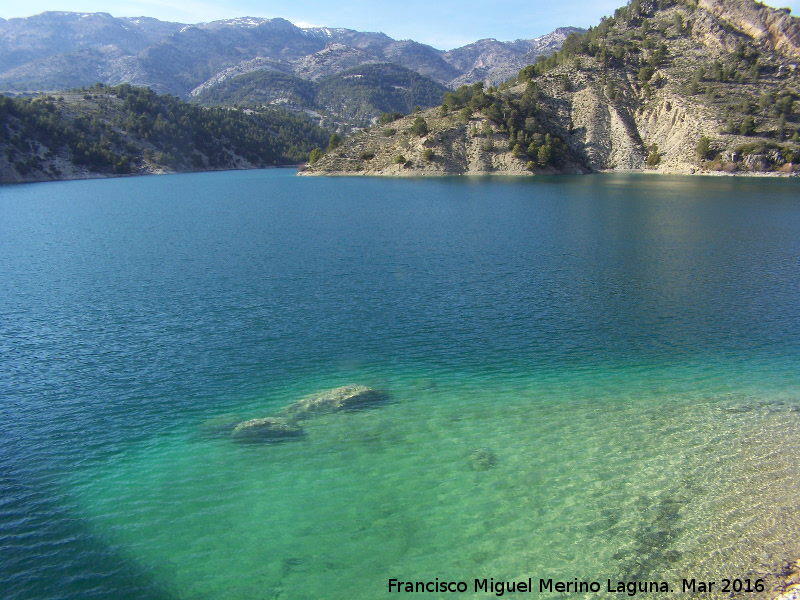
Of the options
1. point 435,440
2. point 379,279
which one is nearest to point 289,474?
point 435,440

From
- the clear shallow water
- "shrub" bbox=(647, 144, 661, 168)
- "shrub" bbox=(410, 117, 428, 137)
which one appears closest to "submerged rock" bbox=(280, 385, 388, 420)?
the clear shallow water

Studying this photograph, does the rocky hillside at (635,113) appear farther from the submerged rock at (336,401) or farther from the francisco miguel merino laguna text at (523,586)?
the francisco miguel merino laguna text at (523,586)

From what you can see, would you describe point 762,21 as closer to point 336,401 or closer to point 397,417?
point 397,417

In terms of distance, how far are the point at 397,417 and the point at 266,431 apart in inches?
208

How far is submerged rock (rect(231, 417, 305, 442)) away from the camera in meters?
19.0

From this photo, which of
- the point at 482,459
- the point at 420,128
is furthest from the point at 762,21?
the point at 482,459

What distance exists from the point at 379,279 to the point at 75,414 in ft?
76.2

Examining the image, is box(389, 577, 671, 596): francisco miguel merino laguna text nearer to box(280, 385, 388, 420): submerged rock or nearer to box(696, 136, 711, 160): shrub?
box(280, 385, 388, 420): submerged rock

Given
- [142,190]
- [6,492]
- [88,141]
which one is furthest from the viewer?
[88,141]

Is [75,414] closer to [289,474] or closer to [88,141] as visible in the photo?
[289,474]

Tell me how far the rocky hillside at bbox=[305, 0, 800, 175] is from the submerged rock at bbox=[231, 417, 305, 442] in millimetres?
128583

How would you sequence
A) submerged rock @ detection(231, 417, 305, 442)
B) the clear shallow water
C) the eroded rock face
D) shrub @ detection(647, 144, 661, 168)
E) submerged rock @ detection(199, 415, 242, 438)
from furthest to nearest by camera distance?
the eroded rock face, shrub @ detection(647, 144, 661, 168), submerged rock @ detection(199, 415, 242, 438), submerged rock @ detection(231, 417, 305, 442), the clear shallow water

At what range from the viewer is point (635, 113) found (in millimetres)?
150875

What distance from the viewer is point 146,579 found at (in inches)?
505
